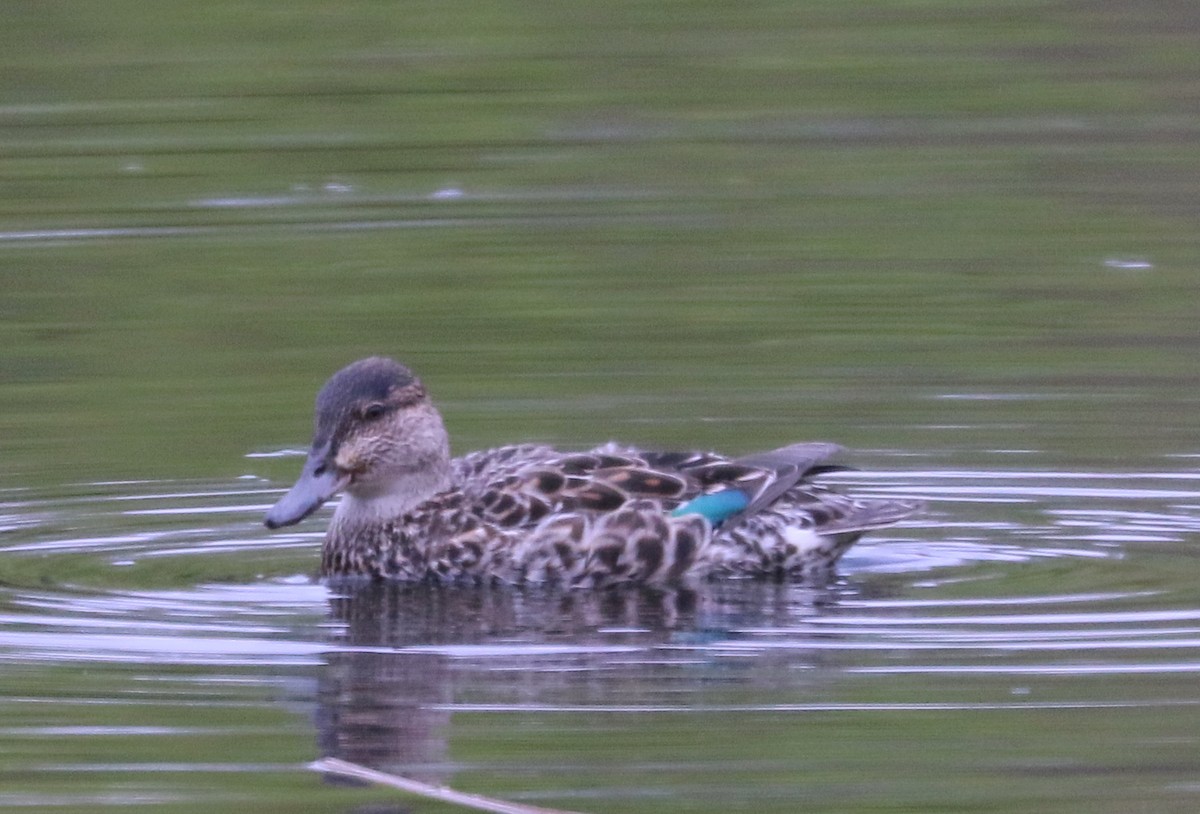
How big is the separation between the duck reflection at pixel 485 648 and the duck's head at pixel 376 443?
0.41 m

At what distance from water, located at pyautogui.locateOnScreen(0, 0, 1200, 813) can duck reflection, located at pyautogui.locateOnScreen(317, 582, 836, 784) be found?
0.03m

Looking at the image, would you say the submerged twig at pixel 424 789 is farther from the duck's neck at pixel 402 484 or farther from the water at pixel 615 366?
the duck's neck at pixel 402 484

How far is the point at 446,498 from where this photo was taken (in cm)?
1061

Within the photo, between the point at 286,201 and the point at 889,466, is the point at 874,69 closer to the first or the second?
the point at 286,201

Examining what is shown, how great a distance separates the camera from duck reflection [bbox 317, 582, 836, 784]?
808cm

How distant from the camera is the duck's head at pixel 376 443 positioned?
10.4 metres

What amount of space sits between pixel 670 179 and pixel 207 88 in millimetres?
3854

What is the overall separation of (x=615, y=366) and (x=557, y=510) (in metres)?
2.83

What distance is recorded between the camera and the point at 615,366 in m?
13.1

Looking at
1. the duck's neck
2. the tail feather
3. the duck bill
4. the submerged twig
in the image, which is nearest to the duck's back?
the tail feather

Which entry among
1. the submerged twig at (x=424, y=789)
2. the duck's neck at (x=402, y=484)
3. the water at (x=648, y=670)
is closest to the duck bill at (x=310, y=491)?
the duck's neck at (x=402, y=484)

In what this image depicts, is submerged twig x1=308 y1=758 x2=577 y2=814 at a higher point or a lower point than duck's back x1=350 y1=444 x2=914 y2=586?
lower

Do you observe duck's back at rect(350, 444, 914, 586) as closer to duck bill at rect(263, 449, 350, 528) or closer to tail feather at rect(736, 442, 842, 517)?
tail feather at rect(736, 442, 842, 517)

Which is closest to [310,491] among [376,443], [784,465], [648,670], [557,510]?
[376,443]
